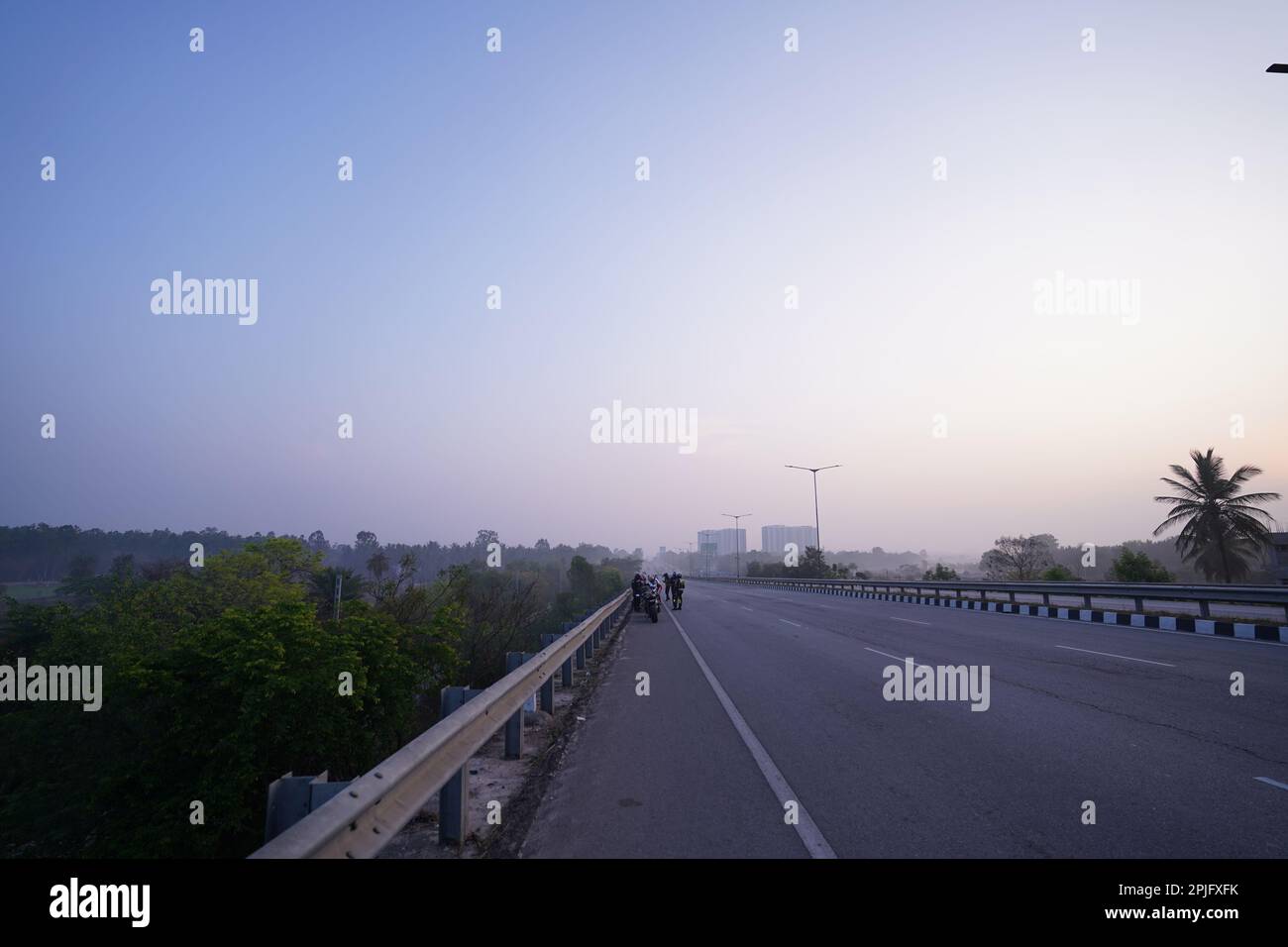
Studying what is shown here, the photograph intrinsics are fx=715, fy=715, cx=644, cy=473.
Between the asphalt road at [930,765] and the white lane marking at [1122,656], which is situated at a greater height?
the asphalt road at [930,765]

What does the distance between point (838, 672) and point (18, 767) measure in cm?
1169

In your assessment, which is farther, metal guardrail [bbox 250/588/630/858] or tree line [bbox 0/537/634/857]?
tree line [bbox 0/537/634/857]

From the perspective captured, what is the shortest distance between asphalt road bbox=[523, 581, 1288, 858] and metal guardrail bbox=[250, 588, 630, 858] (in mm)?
832

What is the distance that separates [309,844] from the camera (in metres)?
2.44

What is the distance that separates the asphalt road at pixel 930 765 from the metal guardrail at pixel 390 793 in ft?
2.73

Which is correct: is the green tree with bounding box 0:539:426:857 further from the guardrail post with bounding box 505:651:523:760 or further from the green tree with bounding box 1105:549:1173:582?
the green tree with bounding box 1105:549:1173:582

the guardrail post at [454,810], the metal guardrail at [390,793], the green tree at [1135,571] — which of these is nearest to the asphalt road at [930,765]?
the guardrail post at [454,810]

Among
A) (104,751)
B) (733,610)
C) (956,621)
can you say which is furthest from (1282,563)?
(104,751)

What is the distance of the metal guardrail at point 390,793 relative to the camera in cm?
252

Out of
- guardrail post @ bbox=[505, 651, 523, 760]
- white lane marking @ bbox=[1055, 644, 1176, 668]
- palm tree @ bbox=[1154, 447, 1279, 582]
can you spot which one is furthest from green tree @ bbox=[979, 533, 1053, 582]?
guardrail post @ bbox=[505, 651, 523, 760]

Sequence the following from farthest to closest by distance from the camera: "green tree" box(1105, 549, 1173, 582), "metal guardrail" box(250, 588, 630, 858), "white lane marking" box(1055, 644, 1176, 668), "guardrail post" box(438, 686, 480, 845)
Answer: "green tree" box(1105, 549, 1173, 582) → "white lane marking" box(1055, 644, 1176, 668) → "guardrail post" box(438, 686, 480, 845) → "metal guardrail" box(250, 588, 630, 858)

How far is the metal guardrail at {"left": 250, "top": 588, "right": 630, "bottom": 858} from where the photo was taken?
252cm

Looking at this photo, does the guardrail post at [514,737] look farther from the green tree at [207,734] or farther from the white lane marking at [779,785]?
the white lane marking at [779,785]
